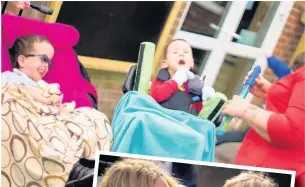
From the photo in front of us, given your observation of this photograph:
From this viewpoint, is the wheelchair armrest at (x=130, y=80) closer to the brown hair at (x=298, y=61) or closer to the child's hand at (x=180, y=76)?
the child's hand at (x=180, y=76)

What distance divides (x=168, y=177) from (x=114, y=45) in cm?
46

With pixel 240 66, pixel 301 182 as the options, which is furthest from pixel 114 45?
pixel 301 182

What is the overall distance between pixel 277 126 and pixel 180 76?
0.35 m

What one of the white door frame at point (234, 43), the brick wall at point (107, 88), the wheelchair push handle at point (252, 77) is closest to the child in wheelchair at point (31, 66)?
the brick wall at point (107, 88)

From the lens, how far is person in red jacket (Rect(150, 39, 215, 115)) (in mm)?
1693

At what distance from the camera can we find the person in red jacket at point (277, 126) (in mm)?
1643

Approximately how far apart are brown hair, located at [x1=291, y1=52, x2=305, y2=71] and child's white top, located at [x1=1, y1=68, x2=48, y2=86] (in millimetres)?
867

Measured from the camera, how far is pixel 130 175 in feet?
5.17

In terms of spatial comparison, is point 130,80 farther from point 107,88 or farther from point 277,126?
point 277,126

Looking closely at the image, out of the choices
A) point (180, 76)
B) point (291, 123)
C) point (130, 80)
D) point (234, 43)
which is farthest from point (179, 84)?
point (291, 123)

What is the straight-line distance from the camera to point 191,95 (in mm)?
1716

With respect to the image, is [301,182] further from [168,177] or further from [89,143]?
[89,143]

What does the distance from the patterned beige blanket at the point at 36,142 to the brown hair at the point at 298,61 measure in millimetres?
741

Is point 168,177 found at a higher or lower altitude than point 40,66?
lower
